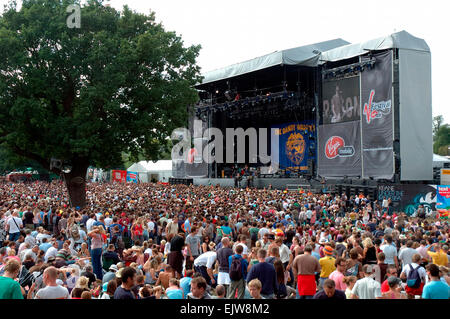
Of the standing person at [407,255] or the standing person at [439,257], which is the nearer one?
the standing person at [439,257]

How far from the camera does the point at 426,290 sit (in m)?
5.34

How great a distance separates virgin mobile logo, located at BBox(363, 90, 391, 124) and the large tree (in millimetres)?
11681

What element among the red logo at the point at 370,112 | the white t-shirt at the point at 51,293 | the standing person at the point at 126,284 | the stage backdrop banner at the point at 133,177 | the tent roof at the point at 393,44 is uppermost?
the tent roof at the point at 393,44

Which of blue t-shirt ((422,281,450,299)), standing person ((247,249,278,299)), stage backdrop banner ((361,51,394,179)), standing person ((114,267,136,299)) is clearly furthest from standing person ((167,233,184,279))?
stage backdrop banner ((361,51,394,179))

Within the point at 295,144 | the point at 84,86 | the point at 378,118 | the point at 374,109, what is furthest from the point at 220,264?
the point at 295,144

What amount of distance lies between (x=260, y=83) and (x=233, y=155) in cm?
740

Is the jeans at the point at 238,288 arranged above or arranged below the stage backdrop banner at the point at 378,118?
below

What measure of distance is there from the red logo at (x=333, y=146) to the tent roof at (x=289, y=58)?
17.7ft

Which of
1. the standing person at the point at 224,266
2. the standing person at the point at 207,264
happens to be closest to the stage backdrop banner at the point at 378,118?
the standing person at the point at 207,264

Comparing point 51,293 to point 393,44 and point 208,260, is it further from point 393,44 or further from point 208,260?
point 393,44

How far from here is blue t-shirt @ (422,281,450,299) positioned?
5.24 m

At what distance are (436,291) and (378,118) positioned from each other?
21648mm

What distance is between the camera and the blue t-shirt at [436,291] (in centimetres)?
524

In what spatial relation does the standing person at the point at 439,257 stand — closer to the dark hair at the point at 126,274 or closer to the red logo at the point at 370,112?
the dark hair at the point at 126,274
